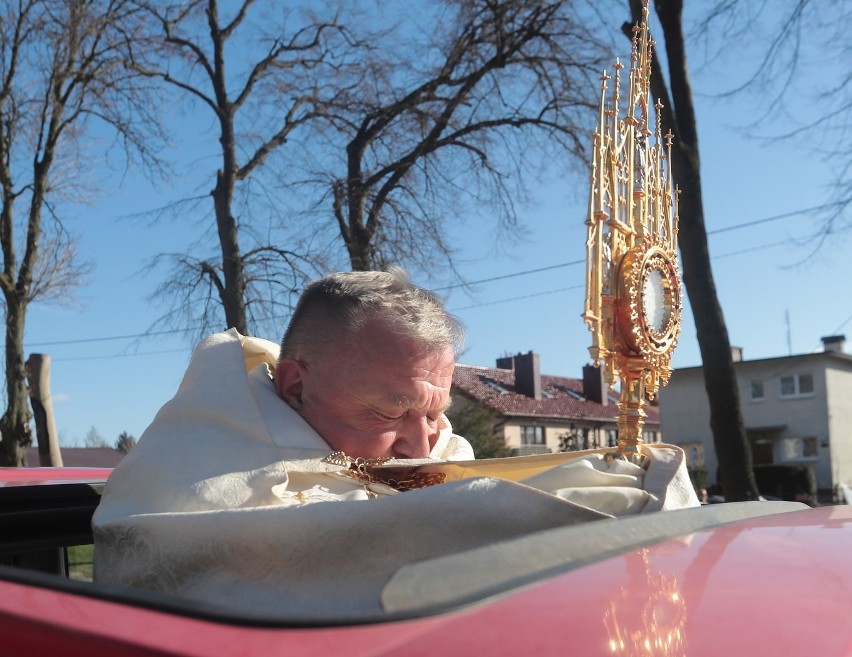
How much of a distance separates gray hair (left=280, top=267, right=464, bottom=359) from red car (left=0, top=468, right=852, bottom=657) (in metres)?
0.78

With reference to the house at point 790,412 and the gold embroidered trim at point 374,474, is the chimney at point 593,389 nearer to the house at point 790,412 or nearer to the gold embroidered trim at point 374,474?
the house at point 790,412

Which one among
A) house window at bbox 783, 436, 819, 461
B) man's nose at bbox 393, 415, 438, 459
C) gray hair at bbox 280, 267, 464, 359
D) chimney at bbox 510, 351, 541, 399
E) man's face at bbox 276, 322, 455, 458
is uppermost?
chimney at bbox 510, 351, 541, 399

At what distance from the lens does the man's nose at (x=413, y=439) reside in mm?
1937

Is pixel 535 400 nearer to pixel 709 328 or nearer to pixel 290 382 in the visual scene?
pixel 709 328

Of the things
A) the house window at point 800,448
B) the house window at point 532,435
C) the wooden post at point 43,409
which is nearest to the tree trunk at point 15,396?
the wooden post at point 43,409

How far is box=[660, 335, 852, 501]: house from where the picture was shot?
1465 inches

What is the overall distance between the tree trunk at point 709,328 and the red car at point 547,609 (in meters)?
5.77

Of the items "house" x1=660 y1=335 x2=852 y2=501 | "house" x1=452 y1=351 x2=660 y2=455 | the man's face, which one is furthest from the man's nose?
"house" x1=660 y1=335 x2=852 y2=501

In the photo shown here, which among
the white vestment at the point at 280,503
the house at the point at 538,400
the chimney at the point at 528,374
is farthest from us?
the chimney at the point at 528,374

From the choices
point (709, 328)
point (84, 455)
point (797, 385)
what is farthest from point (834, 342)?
point (709, 328)

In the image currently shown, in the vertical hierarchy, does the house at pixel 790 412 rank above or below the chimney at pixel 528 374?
below

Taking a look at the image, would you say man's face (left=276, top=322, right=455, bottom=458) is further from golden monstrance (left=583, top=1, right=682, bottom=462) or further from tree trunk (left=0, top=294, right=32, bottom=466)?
tree trunk (left=0, top=294, right=32, bottom=466)

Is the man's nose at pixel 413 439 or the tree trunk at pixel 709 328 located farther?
the tree trunk at pixel 709 328

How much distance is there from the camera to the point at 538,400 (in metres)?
43.6
